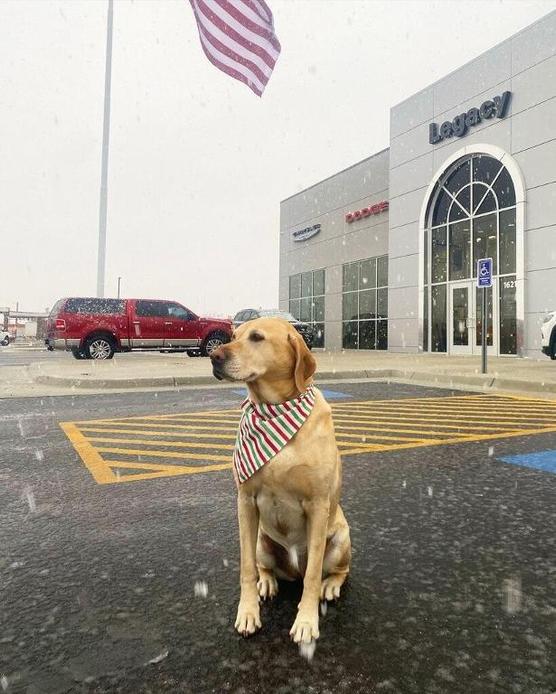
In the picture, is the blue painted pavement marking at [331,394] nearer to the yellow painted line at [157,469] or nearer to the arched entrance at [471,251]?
the yellow painted line at [157,469]

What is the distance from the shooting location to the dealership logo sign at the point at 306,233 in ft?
108

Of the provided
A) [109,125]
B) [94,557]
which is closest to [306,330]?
[109,125]

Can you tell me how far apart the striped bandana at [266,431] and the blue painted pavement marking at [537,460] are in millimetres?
3069

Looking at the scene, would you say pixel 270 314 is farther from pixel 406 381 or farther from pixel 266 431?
pixel 266 431

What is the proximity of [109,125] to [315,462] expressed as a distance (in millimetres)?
24642

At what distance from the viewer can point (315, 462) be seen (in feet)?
6.53

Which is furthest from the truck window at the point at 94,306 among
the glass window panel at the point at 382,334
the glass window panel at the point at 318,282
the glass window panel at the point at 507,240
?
the glass window panel at the point at 318,282

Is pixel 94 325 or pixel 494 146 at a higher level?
pixel 494 146

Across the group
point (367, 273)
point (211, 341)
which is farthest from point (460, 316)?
point (211, 341)

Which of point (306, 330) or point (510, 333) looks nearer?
point (510, 333)

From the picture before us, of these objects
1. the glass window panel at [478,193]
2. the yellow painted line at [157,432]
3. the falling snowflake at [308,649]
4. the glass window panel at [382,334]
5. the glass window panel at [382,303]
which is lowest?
the falling snowflake at [308,649]

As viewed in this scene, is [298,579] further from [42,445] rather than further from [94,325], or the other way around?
[94,325]

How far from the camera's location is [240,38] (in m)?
11.8

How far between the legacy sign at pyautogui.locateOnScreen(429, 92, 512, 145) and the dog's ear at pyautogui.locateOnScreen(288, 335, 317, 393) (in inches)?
830
